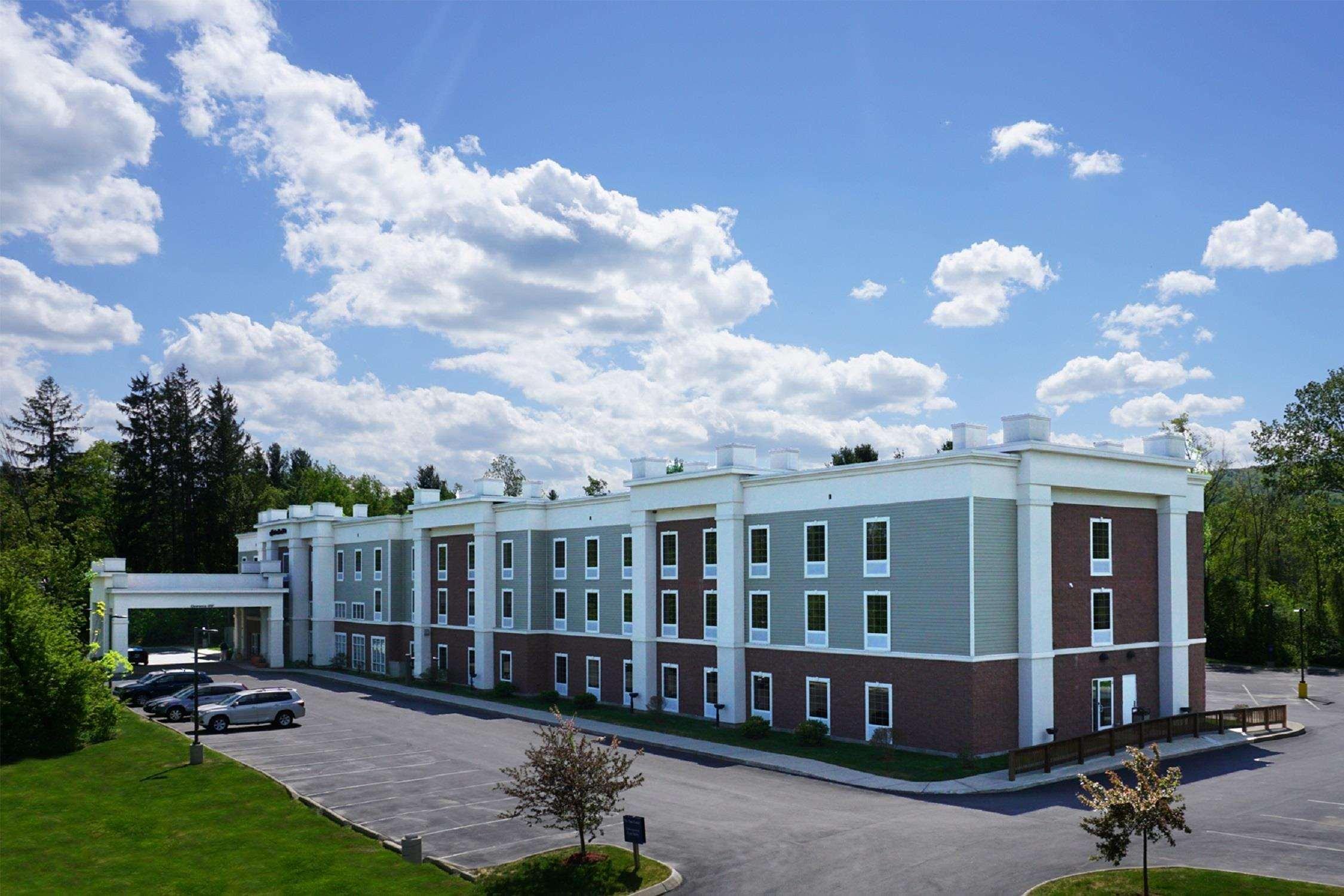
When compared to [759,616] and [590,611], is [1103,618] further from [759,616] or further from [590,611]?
[590,611]

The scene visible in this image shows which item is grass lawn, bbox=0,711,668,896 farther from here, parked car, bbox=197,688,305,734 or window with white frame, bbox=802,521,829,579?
window with white frame, bbox=802,521,829,579

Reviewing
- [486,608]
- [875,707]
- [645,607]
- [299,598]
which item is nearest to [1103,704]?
[875,707]

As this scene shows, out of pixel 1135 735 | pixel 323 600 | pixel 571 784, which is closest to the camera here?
pixel 571 784

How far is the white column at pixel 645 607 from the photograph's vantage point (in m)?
49.1

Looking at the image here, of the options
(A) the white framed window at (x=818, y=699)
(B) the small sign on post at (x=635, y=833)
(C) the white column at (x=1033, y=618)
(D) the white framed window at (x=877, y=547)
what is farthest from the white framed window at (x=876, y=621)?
(B) the small sign on post at (x=635, y=833)

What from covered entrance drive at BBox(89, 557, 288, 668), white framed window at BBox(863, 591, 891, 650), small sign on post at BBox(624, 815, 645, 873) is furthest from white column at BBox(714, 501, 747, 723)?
covered entrance drive at BBox(89, 557, 288, 668)

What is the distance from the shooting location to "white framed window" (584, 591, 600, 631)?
176 feet

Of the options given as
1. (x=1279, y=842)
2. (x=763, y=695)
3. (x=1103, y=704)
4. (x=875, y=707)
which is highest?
(x=875, y=707)

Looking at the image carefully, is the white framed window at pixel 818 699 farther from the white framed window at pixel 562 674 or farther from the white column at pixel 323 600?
the white column at pixel 323 600

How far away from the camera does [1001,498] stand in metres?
37.0

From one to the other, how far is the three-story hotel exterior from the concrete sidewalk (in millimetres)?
2626

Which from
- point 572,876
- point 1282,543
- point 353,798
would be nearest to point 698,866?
point 572,876

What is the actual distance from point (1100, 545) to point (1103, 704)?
6.17 m

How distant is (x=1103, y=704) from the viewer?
40281 millimetres
